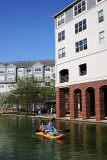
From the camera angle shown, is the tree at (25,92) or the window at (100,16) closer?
the window at (100,16)

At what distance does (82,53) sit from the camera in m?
35.2

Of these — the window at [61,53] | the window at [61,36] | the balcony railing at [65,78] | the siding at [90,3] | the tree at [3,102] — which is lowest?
the tree at [3,102]

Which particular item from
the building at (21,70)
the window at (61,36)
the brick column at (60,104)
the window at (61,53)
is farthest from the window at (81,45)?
the building at (21,70)

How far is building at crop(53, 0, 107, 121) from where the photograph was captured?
31953 mm

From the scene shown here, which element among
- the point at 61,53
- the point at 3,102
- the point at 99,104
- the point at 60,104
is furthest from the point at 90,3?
the point at 3,102

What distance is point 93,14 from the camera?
111 feet

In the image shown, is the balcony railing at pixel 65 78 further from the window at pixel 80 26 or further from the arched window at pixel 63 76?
the window at pixel 80 26

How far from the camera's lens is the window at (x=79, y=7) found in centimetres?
3588

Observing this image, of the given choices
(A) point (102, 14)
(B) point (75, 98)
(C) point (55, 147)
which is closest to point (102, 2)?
(A) point (102, 14)

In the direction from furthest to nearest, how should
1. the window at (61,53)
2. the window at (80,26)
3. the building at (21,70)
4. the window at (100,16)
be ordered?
the building at (21,70)
the window at (61,53)
the window at (80,26)
the window at (100,16)

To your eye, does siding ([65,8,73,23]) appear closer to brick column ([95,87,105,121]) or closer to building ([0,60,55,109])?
brick column ([95,87,105,121])

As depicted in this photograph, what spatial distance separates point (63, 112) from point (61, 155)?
27975 millimetres

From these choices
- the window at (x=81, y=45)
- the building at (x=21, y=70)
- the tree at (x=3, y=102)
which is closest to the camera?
the window at (x=81, y=45)

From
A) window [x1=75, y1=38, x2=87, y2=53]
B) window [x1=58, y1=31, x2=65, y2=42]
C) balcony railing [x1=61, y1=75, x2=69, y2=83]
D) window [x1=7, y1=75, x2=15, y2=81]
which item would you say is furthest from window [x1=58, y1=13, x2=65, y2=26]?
window [x1=7, y1=75, x2=15, y2=81]
